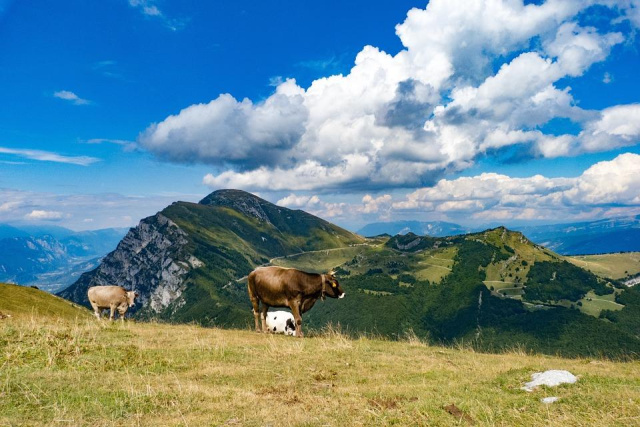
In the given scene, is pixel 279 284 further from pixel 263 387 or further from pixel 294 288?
pixel 263 387

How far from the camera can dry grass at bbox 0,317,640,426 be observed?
27.3 ft

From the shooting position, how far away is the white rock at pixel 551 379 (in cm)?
1096

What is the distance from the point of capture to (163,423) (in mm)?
8062

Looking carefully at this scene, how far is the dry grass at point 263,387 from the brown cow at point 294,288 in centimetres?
541

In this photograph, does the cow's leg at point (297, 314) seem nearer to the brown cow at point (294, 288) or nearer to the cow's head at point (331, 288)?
the brown cow at point (294, 288)

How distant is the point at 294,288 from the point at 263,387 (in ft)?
37.5

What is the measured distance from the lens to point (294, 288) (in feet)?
73.7

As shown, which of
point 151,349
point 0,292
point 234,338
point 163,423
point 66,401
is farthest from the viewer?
point 0,292

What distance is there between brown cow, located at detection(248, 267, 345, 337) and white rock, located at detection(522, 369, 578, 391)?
12124 mm

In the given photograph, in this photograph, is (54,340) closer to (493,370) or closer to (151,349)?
(151,349)

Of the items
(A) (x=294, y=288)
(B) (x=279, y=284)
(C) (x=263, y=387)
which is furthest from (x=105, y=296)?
(C) (x=263, y=387)

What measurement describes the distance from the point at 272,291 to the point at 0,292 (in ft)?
112

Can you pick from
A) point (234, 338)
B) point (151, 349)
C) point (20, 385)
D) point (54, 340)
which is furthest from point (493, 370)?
point (54, 340)

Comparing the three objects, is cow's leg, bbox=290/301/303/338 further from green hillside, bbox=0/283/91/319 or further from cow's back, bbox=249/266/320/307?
green hillside, bbox=0/283/91/319
